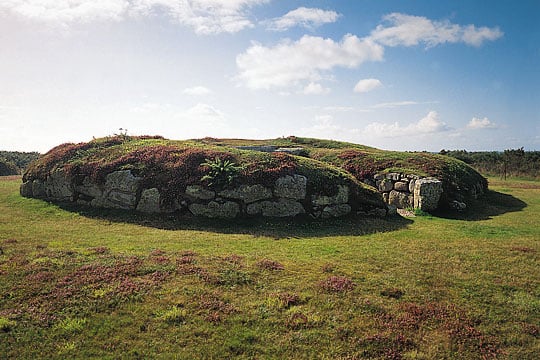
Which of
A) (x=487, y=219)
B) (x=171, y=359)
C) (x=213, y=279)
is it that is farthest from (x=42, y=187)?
(x=487, y=219)

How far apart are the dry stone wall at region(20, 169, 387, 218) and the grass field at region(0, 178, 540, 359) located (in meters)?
3.13

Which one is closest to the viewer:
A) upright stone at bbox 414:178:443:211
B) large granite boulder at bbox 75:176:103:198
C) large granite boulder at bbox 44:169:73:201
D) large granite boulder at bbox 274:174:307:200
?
large granite boulder at bbox 274:174:307:200

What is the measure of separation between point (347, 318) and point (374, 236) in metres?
9.19

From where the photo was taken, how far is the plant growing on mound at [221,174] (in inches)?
868

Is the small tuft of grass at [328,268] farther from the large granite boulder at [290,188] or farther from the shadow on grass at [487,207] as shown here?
the shadow on grass at [487,207]

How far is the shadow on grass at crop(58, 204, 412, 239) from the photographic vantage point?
1873 cm

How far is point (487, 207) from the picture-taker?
28.0 m

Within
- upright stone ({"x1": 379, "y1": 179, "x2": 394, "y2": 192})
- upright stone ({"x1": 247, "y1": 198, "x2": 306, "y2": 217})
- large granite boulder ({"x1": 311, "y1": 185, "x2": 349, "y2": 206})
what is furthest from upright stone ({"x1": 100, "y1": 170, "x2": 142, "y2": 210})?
upright stone ({"x1": 379, "y1": 179, "x2": 394, "y2": 192})

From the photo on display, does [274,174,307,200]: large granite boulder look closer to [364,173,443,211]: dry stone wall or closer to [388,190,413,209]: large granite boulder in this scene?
[364,173,443,211]: dry stone wall

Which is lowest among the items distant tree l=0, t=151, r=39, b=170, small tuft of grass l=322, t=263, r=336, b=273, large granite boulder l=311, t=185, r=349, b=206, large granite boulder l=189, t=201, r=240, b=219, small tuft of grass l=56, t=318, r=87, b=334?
small tuft of grass l=56, t=318, r=87, b=334

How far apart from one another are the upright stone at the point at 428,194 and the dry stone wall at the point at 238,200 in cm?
437

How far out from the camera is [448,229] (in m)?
19.5

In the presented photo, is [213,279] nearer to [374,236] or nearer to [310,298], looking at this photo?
[310,298]

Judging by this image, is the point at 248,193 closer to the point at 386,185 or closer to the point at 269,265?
the point at 269,265
